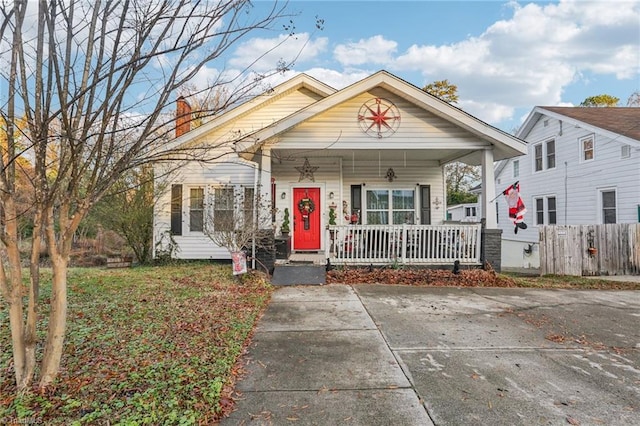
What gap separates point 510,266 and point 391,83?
8.58 metres

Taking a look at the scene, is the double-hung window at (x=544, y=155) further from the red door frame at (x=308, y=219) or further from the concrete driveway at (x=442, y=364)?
the red door frame at (x=308, y=219)

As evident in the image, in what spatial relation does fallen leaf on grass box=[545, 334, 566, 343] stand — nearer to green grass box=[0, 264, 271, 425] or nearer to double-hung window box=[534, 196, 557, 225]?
green grass box=[0, 264, 271, 425]

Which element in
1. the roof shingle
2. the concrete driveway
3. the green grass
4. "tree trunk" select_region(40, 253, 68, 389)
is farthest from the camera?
the roof shingle

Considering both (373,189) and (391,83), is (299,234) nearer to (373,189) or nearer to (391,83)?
(373,189)

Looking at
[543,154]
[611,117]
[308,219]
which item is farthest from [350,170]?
[611,117]

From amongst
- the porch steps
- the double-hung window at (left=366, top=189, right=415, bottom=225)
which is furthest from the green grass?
the double-hung window at (left=366, top=189, right=415, bottom=225)

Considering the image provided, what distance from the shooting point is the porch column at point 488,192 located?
8656mm

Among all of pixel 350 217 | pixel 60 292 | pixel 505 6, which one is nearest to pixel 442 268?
pixel 350 217

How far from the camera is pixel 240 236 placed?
7887 mm

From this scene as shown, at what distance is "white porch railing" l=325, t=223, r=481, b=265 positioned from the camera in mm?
8594

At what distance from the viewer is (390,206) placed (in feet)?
37.4

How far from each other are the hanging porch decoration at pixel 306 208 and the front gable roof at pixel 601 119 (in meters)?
11.0

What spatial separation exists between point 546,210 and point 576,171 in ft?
7.83

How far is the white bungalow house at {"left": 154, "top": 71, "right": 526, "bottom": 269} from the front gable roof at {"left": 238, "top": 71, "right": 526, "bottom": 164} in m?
0.02
